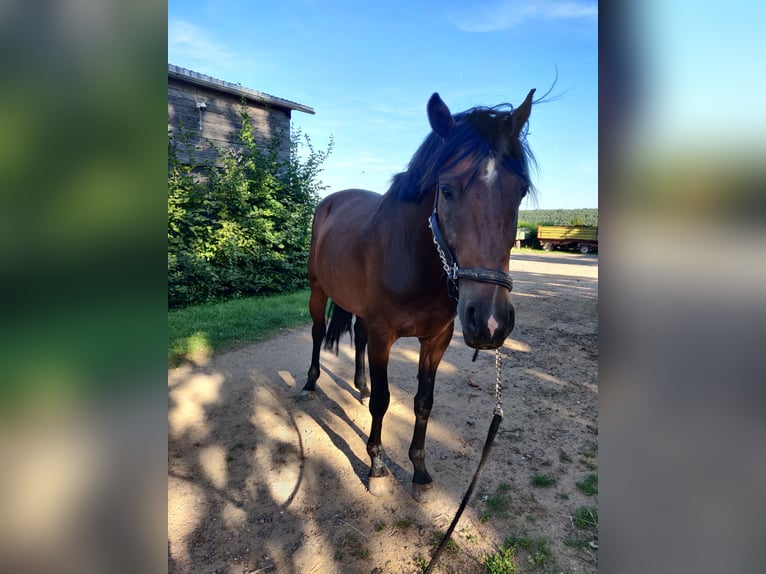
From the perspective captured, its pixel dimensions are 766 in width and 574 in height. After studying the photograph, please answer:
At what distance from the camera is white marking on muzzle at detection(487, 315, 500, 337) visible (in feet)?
5.26

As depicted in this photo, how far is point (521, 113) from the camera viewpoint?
6.35 ft

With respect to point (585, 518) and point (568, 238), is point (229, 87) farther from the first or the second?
point (568, 238)

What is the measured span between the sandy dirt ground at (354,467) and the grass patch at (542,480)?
0.09 feet

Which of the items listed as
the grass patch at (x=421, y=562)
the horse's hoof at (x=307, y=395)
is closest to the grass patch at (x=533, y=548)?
the grass patch at (x=421, y=562)

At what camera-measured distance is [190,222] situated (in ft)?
25.7

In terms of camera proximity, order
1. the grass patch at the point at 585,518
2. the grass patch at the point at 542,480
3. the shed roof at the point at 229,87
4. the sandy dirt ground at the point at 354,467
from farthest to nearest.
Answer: the shed roof at the point at 229,87 < the grass patch at the point at 542,480 < the grass patch at the point at 585,518 < the sandy dirt ground at the point at 354,467

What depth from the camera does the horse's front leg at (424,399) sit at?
8.86 ft

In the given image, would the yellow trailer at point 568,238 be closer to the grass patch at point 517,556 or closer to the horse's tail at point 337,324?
the horse's tail at point 337,324

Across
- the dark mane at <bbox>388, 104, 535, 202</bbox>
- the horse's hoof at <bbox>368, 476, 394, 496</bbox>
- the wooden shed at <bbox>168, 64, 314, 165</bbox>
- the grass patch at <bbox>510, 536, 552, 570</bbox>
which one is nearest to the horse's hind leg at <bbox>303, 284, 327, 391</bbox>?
the horse's hoof at <bbox>368, 476, 394, 496</bbox>

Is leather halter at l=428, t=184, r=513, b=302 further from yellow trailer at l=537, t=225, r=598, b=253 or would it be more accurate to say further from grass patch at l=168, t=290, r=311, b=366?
yellow trailer at l=537, t=225, r=598, b=253

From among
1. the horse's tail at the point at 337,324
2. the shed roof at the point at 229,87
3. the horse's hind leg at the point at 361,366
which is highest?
the shed roof at the point at 229,87
